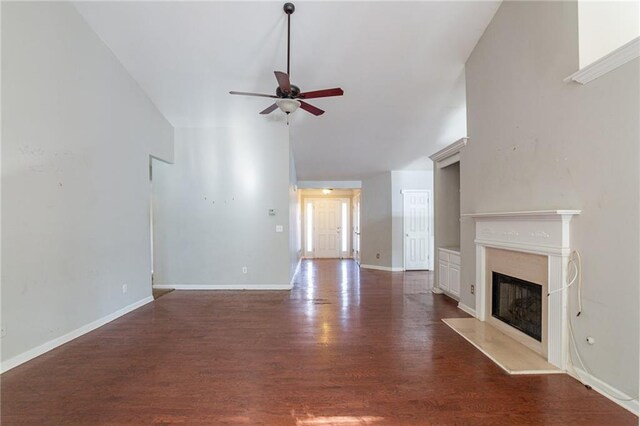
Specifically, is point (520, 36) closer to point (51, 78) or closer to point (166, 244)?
point (51, 78)

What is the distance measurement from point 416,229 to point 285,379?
5437mm

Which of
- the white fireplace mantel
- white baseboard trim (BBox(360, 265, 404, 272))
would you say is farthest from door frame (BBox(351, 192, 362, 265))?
the white fireplace mantel

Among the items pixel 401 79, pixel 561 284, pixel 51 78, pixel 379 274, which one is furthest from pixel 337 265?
pixel 51 78

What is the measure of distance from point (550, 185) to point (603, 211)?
503mm

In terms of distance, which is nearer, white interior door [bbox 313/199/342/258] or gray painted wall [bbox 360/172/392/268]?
gray painted wall [bbox 360/172/392/268]

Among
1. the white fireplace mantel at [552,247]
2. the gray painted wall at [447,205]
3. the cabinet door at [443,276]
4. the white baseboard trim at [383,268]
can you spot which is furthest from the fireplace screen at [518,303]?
the white baseboard trim at [383,268]

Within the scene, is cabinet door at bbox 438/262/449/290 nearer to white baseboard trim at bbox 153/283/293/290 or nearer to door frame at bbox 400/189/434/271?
door frame at bbox 400/189/434/271

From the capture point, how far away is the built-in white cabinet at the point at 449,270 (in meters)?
4.04

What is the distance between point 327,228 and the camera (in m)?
9.23

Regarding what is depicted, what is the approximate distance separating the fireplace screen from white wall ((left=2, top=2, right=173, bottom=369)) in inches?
181

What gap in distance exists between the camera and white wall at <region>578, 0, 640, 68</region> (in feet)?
7.04

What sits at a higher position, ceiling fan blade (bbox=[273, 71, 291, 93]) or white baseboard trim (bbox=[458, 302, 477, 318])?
ceiling fan blade (bbox=[273, 71, 291, 93])

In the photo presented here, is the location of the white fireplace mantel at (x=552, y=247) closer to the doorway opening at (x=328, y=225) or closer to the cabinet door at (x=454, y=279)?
the cabinet door at (x=454, y=279)

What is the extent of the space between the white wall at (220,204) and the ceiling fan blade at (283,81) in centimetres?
224
